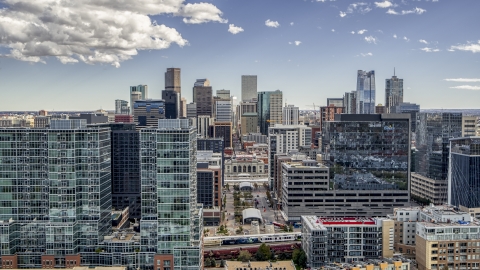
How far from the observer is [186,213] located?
134ft

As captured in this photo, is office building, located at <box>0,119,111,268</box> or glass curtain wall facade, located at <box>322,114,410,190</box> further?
glass curtain wall facade, located at <box>322,114,410,190</box>

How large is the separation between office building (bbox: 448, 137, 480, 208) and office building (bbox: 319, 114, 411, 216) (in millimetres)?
5701

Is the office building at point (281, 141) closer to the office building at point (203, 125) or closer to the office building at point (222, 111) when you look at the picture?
the office building at point (203, 125)

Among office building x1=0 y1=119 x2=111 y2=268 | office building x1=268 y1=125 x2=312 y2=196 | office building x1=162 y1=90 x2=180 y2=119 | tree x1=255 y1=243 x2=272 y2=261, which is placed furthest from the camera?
office building x1=162 y1=90 x2=180 y2=119

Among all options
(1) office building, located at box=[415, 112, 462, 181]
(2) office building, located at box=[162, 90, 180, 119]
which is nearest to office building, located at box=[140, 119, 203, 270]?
(1) office building, located at box=[415, 112, 462, 181]

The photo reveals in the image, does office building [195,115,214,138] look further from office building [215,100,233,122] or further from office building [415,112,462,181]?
office building [415,112,462,181]

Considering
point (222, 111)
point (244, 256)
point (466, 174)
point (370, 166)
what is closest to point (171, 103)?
point (222, 111)

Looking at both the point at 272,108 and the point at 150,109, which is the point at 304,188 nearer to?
the point at 150,109

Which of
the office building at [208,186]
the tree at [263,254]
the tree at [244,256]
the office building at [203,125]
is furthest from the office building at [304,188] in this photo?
the office building at [203,125]

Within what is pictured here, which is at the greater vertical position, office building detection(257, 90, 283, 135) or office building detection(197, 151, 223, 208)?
office building detection(257, 90, 283, 135)

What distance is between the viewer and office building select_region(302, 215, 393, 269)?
1817 inches

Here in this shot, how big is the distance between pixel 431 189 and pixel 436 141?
7947 mm

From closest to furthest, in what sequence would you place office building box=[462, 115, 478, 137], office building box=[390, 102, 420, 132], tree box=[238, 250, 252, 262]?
tree box=[238, 250, 252, 262] < office building box=[462, 115, 478, 137] < office building box=[390, 102, 420, 132]

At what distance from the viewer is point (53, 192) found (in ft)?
141
